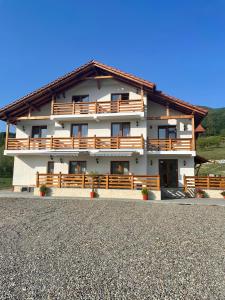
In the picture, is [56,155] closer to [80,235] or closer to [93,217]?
[93,217]

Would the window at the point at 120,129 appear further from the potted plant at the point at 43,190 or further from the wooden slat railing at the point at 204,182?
the potted plant at the point at 43,190

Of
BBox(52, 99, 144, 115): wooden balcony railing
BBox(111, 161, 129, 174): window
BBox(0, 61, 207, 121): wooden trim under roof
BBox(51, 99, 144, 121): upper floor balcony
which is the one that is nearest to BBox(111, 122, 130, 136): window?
BBox(51, 99, 144, 121): upper floor balcony

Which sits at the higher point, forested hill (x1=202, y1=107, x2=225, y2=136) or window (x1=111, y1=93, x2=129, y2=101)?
forested hill (x1=202, y1=107, x2=225, y2=136)

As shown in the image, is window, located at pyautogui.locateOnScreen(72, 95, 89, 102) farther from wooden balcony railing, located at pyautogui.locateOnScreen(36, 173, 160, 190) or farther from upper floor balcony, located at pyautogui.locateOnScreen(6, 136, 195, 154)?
wooden balcony railing, located at pyautogui.locateOnScreen(36, 173, 160, 190)

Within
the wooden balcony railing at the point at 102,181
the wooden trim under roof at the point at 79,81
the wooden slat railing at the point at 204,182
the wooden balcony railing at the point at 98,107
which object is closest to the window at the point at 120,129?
the wooden balcony railing at the point at 98,107

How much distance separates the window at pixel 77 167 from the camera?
859 inches

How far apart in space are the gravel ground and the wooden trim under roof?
12552 millimetres

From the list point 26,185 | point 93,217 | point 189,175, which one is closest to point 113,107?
point 189,175

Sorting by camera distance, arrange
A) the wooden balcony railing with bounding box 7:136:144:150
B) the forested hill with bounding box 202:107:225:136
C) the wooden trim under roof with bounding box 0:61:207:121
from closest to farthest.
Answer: the wooden balcony railing with bounding box 7:136:144:150, the wooden trim under roof with bounding box 0:61:207:121, the forested hill with bounding box 202:107:225:136

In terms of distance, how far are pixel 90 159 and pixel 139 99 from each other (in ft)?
23.2

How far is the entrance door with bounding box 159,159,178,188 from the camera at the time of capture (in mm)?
Answer: 21156

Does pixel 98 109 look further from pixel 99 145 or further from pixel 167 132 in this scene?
pixel 167 132

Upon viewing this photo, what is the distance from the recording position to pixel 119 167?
69.7ft

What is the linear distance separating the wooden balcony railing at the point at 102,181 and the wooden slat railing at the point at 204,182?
3.09 m
